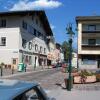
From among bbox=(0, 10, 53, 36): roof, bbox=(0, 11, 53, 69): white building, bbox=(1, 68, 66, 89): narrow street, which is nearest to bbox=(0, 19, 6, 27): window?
bbox=(0, 11, 53, 69): white building

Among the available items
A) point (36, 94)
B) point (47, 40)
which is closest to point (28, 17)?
point (47, 40)

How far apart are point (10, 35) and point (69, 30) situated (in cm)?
3429

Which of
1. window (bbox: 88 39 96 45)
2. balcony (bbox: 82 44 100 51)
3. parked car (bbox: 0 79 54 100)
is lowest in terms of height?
parked car (bbox: 0 79 54 100)

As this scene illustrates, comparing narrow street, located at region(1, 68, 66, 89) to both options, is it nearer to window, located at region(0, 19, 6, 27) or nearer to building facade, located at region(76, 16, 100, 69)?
window, located at region(0, 19, 6, 27)

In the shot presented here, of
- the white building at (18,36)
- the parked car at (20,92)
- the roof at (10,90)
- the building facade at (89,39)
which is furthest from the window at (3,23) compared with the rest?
the roof at (10,90)

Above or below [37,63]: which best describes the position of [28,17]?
above

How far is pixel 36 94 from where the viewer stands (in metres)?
5.57

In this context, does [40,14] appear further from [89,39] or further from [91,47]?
[91,47]

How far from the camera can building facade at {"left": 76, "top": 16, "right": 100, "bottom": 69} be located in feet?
220

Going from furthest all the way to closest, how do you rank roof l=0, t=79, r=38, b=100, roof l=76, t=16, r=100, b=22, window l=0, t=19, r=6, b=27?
roof l=76, t=16, r=100, b=22
window l=0, t=19, r=6, b=27
roof l=0, t=79, r=38, b=100

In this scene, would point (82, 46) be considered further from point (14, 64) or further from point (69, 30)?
point (69, 30)

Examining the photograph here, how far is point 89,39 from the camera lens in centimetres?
6744

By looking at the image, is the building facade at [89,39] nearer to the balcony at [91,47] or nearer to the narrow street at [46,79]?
the balcony at [91,47]

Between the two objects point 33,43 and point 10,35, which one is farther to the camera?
point 33,43
